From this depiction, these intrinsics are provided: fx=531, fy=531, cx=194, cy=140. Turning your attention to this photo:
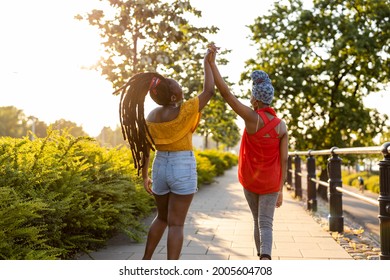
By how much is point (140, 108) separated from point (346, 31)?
19.3 meters

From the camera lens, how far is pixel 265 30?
23469 millimetres

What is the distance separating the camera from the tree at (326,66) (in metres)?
21.9

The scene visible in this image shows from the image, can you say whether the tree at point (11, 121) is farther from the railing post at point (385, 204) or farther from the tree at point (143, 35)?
the railing post at point (385, 204)

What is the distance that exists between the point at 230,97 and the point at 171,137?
538mm

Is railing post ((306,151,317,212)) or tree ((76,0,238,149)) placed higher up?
tree ((76,0,238,149))

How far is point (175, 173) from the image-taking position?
3920 mm

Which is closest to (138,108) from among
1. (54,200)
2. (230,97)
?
(230,97)

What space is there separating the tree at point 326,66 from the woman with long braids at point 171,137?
1823cm

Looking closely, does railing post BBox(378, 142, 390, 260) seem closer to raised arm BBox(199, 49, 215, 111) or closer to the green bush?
raised arm BBox(199, 49, 215, 111)

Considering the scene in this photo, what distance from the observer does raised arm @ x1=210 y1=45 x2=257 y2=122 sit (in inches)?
156

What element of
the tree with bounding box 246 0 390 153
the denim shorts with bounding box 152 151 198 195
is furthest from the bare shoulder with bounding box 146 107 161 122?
the tree with bounding box 246 0 390 153

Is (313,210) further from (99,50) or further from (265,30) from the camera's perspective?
(265,30)

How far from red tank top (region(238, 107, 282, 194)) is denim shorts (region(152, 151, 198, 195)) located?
0.53m
